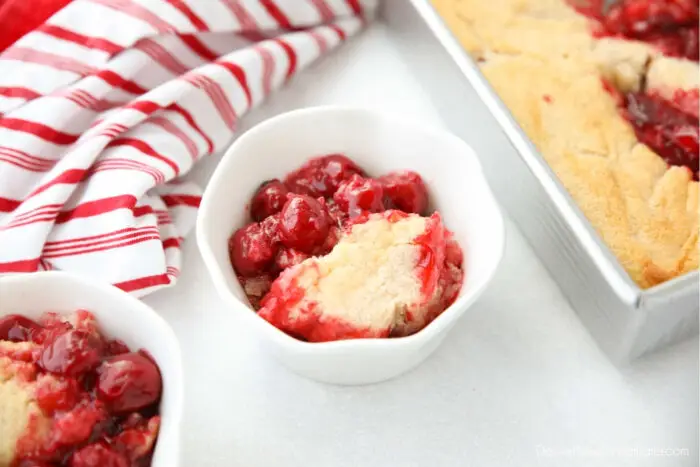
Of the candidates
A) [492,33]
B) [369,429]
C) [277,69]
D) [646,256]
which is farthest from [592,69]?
[369,429]

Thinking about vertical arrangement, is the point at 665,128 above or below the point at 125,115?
below

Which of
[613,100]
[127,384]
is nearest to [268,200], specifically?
[127,384]

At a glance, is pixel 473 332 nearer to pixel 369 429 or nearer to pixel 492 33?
pixel 369 429

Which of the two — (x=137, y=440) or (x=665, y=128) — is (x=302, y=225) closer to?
(x=137, y=440)

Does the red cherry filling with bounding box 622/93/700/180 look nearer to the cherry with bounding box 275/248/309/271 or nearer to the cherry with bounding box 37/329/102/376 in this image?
the cherry with bounding box 275/248/309/271

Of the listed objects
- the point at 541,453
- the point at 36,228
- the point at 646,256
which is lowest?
the point at 541,453

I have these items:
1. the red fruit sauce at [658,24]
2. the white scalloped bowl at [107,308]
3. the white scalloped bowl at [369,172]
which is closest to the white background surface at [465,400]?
the white scalloped bowl at [369,172]
